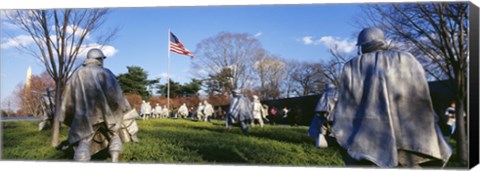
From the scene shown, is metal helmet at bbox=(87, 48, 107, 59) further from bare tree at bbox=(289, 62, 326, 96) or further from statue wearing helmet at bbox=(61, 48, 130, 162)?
bare tree at bbox=(289, 62, 326, 96)

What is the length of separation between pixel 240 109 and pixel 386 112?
3.18 m

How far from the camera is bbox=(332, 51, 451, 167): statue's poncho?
9438mm

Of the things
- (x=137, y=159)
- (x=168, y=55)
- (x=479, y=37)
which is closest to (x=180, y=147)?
(x=137, y=159)

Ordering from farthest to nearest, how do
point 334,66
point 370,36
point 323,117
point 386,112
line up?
1. point 323,117
2. point 334,66
3. point 370,36
4. point 386,112

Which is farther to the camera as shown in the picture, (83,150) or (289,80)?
(289,80)

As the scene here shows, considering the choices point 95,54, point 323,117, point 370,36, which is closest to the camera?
point 370,36

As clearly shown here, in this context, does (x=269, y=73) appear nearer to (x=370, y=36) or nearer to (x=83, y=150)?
(x=370, y=36)

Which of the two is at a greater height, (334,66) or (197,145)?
(334,66)

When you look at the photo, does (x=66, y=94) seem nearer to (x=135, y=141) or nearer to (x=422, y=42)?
(x=135, y=141)

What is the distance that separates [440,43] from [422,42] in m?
0.30

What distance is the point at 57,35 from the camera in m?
12.5

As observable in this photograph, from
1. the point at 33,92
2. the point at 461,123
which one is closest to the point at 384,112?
the point at 461,123

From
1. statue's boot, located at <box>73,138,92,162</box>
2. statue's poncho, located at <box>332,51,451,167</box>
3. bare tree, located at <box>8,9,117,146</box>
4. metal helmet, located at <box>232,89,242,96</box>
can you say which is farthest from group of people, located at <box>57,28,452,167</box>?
bare tree, located at <box>8,9,117,146</box>

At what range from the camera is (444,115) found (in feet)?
Answer: 33.3
